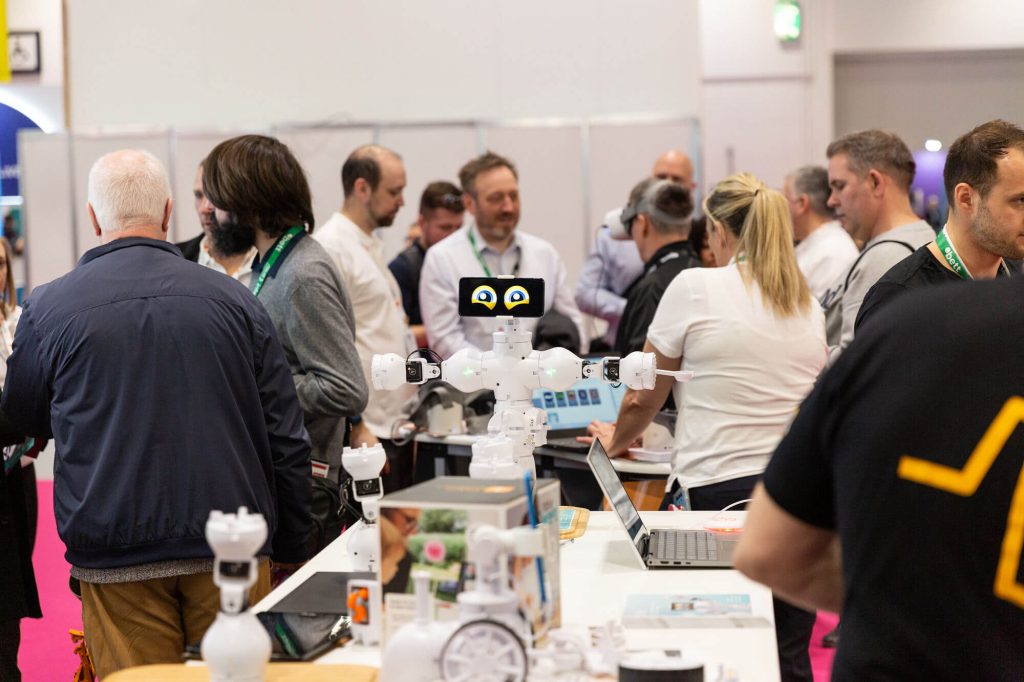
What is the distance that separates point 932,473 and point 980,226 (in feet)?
5.42

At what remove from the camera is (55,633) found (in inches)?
166

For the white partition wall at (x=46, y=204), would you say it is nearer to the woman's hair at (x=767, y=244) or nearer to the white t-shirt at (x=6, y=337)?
the white t-shirt at (x=6, y=337)

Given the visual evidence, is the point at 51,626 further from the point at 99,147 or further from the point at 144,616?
the point at 99,147

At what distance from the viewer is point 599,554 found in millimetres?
2342

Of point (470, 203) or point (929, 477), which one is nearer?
point (929, 477)

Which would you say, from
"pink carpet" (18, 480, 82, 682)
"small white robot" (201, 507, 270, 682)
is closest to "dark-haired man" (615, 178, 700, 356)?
"pink carpet" (18, 480, 82, 682)

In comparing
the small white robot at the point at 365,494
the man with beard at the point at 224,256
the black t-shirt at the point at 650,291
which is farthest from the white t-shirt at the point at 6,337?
the black t-shirt at the point at 650,291

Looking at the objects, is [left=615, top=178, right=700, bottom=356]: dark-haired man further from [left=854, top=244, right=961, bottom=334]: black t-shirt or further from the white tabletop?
[left=854, top=244, right=961, bottom=334]: black t-shirt

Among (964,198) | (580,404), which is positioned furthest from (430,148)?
(964,198)

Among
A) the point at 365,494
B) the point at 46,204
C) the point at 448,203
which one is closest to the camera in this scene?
the point at 365,494

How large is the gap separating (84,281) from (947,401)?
1635 mm

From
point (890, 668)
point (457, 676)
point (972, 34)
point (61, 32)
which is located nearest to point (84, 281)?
point (457, 676)

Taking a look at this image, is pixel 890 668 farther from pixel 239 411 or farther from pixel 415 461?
pixel 415 461

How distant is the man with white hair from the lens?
2.17m
